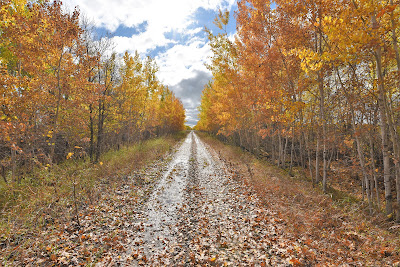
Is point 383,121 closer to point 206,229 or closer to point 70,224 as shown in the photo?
point 206,229

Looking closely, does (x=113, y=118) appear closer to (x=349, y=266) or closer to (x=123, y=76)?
(x=123, y=76)

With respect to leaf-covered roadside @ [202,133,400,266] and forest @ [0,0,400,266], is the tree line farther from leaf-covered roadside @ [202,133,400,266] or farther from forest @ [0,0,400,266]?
leaf-covered roadside @ [202,133,400,266]

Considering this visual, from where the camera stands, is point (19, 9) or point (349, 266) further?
point (19, 9)

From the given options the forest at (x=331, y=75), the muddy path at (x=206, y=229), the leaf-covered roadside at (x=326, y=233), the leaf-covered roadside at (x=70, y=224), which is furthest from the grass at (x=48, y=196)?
the forest at (x=331, y=75)

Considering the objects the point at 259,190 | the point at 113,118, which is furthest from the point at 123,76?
the point at 259,190

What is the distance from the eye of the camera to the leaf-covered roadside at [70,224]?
536 cm

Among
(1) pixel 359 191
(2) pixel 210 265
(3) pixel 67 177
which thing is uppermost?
(3) pixel 67 177

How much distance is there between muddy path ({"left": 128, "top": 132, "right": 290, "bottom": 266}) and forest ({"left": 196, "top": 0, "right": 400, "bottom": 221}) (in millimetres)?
4939

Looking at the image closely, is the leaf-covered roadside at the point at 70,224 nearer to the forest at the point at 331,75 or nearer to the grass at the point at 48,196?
the grass at the point at 48,196

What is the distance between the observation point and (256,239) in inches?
256

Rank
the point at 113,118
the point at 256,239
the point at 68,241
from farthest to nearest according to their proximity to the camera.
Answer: the point at 113,118 → the point at 256,239 → the point at 68,241

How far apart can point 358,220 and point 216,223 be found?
5447 mm

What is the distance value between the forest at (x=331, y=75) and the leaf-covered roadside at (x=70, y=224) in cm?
867

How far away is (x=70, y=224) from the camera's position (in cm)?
691
